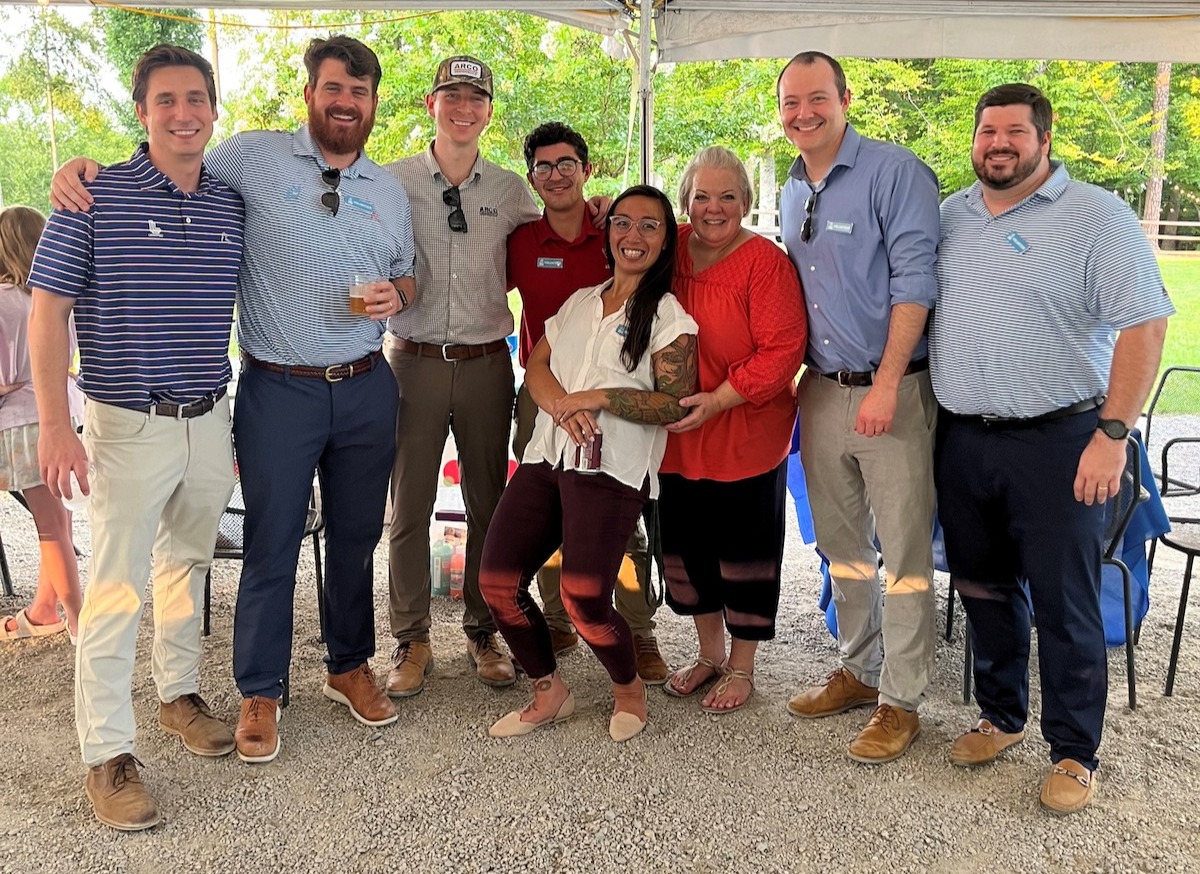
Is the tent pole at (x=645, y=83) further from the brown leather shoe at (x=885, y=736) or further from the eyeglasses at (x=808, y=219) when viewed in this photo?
the brown leather shoe at (x=885, y=736)

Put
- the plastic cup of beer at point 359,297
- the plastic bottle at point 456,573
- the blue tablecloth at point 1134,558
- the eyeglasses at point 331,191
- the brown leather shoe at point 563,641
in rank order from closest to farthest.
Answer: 1. the plastic cup of beer at point 359,297
2. the eyeglasses at point 331,191
3. the blue tablecloth at point 1134,558
4. the brown leather shoe at point 563,641
5. the plastic bottle at point 456,573

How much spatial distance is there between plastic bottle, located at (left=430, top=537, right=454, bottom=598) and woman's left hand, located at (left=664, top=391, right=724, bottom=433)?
1.69m

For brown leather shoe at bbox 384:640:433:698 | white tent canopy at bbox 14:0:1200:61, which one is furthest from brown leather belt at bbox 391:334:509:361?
white tent canopy at bbox 14:0:1200:61

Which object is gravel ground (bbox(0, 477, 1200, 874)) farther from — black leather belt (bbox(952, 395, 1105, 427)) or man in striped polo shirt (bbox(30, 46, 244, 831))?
black leather belt (bbox(952, 395, 1105, 427))

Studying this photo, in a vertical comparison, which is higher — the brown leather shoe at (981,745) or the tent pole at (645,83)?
the tent pole at (645,83)

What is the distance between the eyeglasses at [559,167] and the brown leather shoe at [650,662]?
163 cm

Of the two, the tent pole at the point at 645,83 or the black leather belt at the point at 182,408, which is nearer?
the black leather belt at the point at 182,408

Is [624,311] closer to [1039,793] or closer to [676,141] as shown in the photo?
[1039,793]

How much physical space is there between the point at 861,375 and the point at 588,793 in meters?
1.40

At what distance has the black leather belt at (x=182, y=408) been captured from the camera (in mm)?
2576

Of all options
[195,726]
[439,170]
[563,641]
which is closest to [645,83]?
[439,170]

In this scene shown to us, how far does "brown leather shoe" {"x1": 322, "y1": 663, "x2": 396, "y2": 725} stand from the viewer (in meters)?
3.12

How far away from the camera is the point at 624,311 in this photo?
9.48 ft


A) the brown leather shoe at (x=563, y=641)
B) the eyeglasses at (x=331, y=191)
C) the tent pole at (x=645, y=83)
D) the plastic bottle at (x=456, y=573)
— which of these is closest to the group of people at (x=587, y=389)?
the eyeglasses at (x=331, y=191)
